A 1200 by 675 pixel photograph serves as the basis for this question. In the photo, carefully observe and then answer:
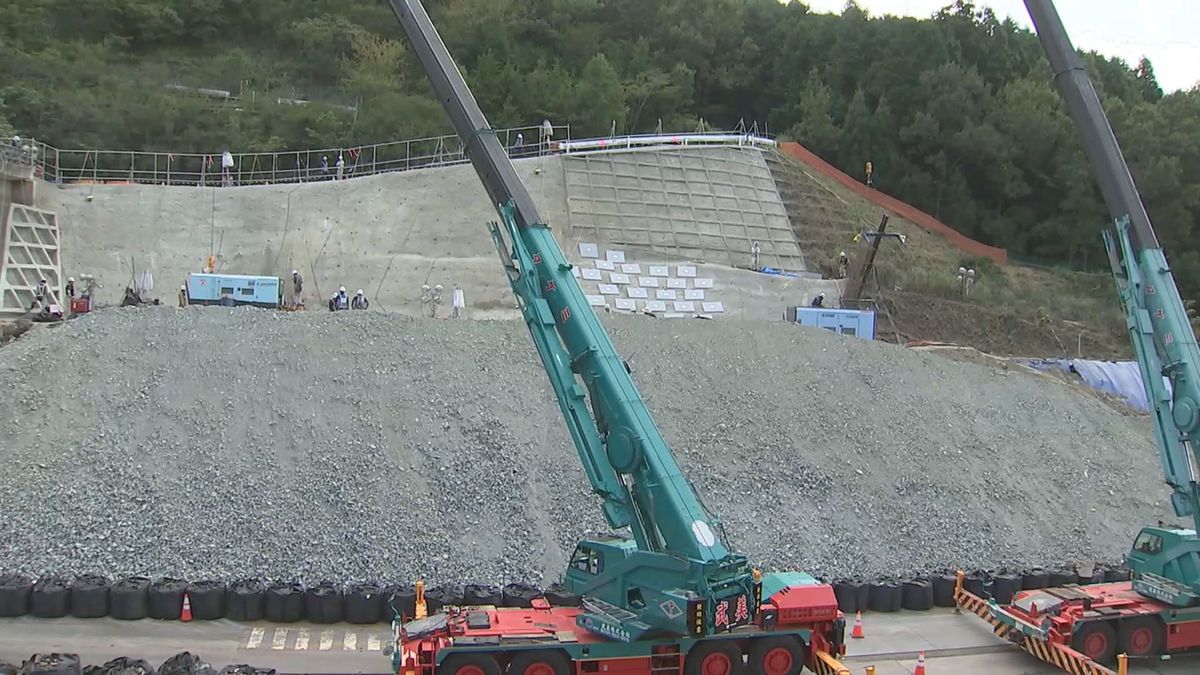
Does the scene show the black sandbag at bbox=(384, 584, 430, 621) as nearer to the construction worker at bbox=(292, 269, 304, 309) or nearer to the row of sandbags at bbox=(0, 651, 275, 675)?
the row of sandbags at bbox=(0, 651, 275, 675)

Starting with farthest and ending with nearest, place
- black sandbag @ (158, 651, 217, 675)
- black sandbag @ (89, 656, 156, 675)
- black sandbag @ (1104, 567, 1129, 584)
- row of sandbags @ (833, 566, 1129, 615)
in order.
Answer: black sandbag @ (1104, 567, 1129, 584)
row of sandbags @ (833, 566, 1129, 615)
black sandbag @ (158, 651, 217, 675)
black sandbag @ (89, 656, 156, 675)

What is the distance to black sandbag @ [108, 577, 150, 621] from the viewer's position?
14117 mm

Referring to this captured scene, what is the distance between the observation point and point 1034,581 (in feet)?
55.3

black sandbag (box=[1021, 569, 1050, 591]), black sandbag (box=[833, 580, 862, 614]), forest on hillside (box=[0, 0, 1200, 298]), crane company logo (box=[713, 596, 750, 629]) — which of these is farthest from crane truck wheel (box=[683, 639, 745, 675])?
forest on hillside (box=[0, 0, 1200, 298])

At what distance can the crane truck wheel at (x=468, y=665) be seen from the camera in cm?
1087

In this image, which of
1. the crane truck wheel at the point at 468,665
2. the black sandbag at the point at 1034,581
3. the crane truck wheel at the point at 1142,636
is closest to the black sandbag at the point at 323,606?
the crane truck wheel at the point at 468,665

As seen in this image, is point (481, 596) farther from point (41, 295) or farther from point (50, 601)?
point (41, 295)

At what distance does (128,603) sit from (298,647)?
120 inches

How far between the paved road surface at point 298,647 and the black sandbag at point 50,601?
144mm

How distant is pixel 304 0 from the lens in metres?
62.2

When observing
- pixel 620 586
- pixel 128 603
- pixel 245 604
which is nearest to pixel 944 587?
pixel 620 586

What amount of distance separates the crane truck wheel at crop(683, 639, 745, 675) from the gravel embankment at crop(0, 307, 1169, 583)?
5.40m

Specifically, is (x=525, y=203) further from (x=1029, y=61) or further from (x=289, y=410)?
(x=1029, y=61)

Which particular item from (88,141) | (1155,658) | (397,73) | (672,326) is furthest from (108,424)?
(397,73)
